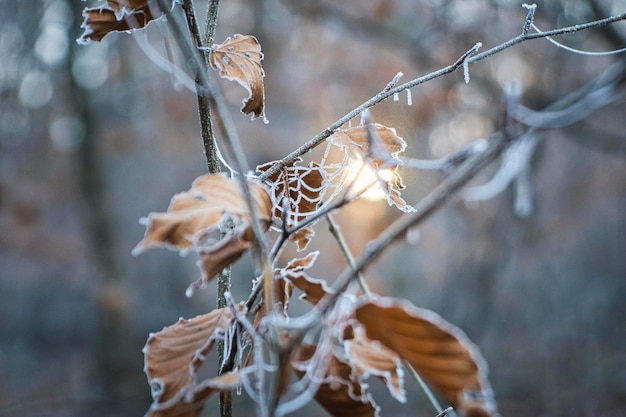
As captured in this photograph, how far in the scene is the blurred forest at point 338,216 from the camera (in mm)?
2941

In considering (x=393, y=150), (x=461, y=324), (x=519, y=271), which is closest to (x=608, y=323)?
(x=519, y=271)

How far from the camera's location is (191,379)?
370 mm


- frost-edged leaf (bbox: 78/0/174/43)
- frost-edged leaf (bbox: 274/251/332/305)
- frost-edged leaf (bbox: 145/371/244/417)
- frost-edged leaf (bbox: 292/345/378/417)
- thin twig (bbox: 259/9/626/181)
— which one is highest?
frost-edged leaf (bbox: 78/0/174/43)

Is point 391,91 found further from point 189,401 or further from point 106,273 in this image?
point 106,273

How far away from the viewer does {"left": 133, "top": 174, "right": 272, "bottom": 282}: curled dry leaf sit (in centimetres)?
33

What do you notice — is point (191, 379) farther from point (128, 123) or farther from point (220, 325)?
point (128, 123)

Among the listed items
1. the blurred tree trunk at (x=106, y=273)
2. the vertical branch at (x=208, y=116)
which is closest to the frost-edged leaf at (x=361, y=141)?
the vertical branch at (x=208, y=116)

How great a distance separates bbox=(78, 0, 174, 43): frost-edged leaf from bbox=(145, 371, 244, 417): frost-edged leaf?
0.93ft

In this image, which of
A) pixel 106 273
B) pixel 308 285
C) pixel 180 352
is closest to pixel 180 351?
pixel 180 352

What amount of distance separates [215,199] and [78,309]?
542cm

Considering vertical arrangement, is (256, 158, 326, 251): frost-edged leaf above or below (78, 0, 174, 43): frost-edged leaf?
below

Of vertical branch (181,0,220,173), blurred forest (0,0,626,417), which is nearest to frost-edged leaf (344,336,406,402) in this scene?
vertical branch (181,0,220,173)

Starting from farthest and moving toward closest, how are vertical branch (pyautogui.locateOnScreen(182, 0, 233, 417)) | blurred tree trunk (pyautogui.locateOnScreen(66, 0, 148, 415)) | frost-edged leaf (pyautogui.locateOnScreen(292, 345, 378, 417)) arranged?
1. blurred tree trunk (pyautogui.locateOnScreen(66, 0, 148, 415))
2. vertical branch (pyautogui.locateOnScreen(182, 0, 233, 417))
3. frost-edged leaf (pyautogui.locateOnScreen(292, 345, 378, 417))

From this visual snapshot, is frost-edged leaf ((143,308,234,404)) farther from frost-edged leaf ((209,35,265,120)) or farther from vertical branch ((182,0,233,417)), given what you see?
frost-edged leaf ((209,35,265,120))
